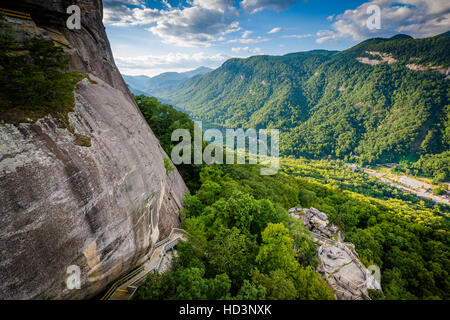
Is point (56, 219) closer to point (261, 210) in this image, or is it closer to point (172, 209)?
point (172, 209)

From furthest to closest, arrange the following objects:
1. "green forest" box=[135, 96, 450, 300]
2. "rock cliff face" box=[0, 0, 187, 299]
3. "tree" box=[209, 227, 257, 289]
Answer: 1. "tree" box=[209, 227, 257, 289]
2. "green forest" box=[135, 96, 450, 300]
3. "rock cliff face" box=[0, 0, 187, 299]

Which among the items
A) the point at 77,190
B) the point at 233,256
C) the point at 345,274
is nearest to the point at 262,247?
the point at 233,256

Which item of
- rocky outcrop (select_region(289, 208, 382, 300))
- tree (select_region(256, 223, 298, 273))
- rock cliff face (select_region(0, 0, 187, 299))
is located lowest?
rocky outcrop (select_region(289, 208, 382, 300))

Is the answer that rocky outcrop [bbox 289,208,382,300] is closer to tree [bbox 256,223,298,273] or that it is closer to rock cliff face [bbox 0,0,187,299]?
tree [bbox 256,223,298,273]

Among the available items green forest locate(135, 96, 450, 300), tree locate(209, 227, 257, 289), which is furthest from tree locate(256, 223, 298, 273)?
tree locate(209, 227, 257, 289)

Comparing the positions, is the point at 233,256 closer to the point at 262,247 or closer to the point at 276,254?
the point at 262,247
